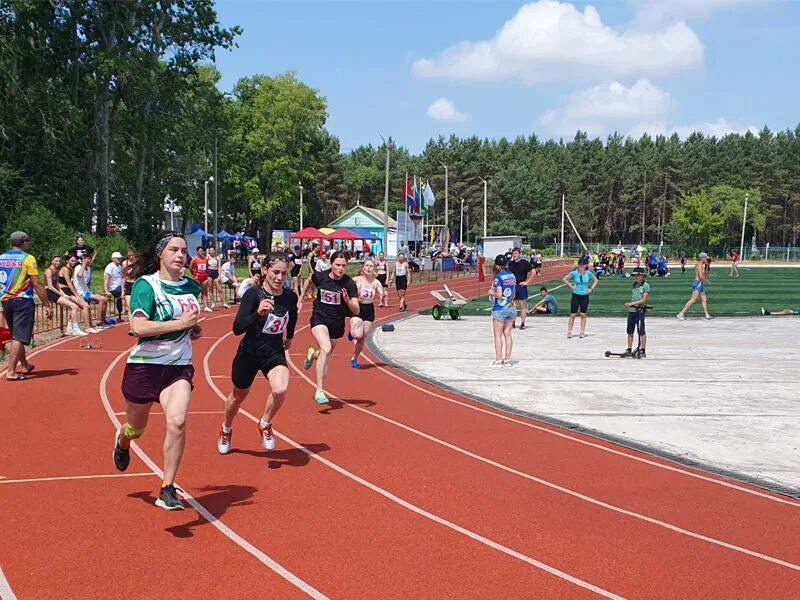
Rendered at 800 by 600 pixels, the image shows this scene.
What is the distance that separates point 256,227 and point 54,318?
71.3 m

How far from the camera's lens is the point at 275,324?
24.0 ft

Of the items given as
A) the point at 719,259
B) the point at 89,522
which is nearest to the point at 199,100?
the point at 89,522

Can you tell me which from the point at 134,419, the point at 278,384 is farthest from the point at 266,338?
the point at 134,419

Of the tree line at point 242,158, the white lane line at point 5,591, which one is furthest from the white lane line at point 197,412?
the tree line at point 242,158

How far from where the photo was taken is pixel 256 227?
8925 centimetres

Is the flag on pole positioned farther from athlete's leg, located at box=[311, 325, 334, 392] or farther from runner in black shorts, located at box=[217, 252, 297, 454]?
runner in black shorts, located at box=[217, 252, 297, 454]

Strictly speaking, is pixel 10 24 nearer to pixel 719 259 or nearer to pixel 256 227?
pixel 256 227

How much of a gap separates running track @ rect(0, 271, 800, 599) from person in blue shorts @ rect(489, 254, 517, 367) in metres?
3.92

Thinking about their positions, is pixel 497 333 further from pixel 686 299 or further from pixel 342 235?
pixel 342 235

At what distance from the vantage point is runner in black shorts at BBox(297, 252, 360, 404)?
9.93 metres

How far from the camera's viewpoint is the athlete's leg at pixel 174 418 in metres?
5.50

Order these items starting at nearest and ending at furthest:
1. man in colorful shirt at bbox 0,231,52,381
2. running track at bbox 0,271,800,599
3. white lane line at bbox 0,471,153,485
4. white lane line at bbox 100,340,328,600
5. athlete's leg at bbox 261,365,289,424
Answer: white lane line at bbox 100,340,328,600
running track at bbox 0,271,800,599
white lane line at bbox 0,471,153,485
athlete's leg at bbox 261,365,289,424
man in colorful shirt at bbox 0,231,52,381

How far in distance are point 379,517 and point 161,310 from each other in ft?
7.60

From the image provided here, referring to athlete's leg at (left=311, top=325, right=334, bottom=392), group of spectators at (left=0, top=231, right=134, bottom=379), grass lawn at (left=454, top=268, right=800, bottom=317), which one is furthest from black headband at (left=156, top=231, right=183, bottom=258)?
grass lawn at (left=454, top=268, right=800, bottom=317)
